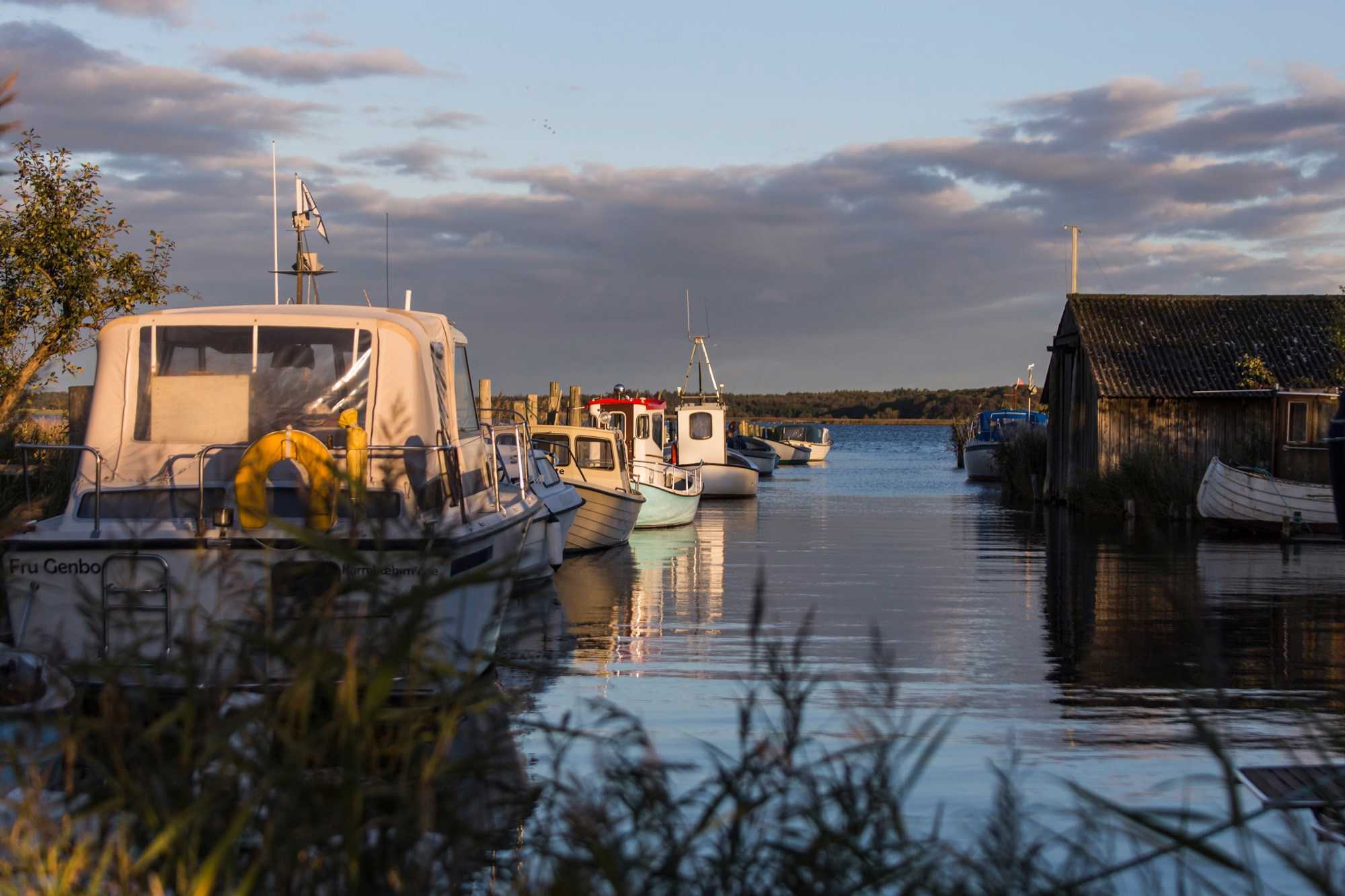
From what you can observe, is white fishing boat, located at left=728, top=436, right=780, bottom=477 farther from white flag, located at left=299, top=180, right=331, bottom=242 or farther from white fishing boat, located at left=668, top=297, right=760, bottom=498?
white flag, located at left=299, top=180, right=331, bottom=242

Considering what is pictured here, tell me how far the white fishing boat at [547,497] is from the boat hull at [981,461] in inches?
1238

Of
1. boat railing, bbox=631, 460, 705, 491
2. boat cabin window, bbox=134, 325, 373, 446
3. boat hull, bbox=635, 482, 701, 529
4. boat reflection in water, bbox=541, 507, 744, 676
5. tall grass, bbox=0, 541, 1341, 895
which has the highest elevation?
boat cabin window, bbox=134, 325, 373, 446

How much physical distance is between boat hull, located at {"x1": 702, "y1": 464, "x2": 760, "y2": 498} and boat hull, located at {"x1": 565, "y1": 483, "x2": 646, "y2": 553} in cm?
1496

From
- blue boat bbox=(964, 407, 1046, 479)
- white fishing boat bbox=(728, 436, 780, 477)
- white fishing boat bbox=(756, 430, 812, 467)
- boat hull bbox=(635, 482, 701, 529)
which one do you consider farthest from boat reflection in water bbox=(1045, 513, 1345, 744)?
white fishing boat bbox=(756, 430, 812, 467)

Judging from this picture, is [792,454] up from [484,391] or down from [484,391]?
down

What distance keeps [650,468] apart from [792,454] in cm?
4730

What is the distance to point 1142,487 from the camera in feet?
92.2

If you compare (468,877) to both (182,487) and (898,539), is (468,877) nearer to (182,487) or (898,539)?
(182,487)

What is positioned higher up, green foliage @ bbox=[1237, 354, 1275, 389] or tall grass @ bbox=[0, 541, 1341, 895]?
green foliage @ bbox=[1237, 354, 1275, 389]

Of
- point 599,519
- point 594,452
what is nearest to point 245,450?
point 599,519

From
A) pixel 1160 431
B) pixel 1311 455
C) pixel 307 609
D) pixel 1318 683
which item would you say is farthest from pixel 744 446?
pixel 307 609

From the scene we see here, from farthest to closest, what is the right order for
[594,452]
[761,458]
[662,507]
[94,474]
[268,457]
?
[761,458] < [662,507] < [594,452] < [94,474] < [268,457]

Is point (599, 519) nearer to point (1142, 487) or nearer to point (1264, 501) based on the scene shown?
point (1264, 501)

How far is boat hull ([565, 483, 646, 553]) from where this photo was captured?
68.0 ft
